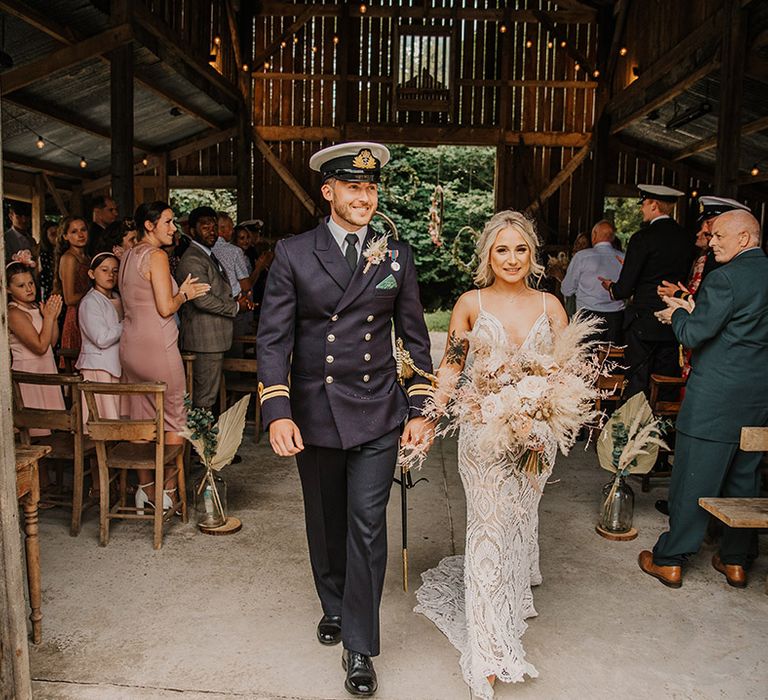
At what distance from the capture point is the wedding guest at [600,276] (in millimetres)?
7504

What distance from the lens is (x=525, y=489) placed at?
294cm

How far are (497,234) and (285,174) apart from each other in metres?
10.2

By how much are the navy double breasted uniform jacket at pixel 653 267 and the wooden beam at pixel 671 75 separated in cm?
275

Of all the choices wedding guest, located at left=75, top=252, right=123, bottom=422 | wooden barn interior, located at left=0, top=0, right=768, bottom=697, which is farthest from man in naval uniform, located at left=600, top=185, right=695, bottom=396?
wooden barn interior, located at left=0, top=0, right=768, bottom=697

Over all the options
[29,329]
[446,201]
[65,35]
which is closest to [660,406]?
[29,329]

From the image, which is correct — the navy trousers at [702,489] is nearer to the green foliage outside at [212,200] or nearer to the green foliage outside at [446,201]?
the green foliage outside at [446,201]

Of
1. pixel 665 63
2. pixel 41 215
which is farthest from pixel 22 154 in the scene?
pixel 665 63

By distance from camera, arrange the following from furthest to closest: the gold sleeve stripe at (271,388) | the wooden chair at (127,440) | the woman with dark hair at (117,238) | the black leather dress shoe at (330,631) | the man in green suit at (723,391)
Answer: the woman with dark hair at (117,238)
the wooden chair at (127,440)
the man in green suit at (723,391)
the black leather dress shoe at (330,631)
the gold sleeve stripe at (271,388)

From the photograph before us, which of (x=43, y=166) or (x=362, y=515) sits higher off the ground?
(x=43, y=166)

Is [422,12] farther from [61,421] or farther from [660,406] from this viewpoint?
[61,421]

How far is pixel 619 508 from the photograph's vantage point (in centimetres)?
451

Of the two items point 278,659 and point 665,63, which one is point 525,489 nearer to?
point 278,659

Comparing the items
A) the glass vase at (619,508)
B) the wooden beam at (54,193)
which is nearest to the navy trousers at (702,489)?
the glass vase at (619,508)

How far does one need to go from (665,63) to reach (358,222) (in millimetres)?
7722
